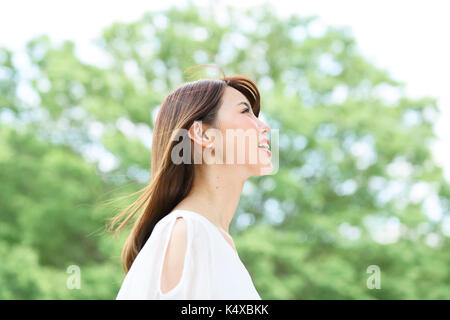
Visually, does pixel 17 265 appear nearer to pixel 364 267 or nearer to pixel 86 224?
pixel 86 224

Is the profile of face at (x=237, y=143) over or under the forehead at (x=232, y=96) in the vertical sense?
under

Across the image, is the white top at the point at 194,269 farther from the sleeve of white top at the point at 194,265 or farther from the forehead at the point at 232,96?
the forehead at the point at 232,96

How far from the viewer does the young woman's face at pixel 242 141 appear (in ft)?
4.92

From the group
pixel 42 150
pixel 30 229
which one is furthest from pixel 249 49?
pixel 30 229

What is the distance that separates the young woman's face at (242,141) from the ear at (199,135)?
3 cm

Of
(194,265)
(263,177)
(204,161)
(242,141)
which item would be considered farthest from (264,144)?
(263,177)

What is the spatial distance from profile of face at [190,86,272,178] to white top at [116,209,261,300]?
0.21 metres

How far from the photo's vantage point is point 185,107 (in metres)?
1.53

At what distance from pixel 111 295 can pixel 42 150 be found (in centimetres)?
263

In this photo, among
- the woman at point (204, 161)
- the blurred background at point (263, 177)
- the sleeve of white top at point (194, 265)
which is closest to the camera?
the sleeve of white top at point (194, 265)

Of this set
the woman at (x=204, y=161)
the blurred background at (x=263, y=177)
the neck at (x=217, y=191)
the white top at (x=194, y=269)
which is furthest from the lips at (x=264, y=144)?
the blurred background at (x=263, y=177)

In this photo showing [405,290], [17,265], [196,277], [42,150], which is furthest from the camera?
[42,150]

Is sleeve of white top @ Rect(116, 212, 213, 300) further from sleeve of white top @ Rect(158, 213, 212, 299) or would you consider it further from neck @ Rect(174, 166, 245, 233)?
neck @ Rect(174, 166, 245, 233)

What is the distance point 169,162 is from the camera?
1.48 meters
